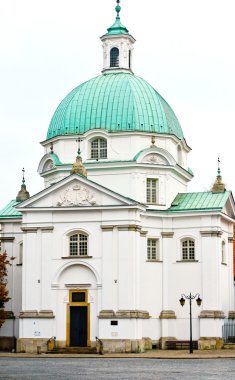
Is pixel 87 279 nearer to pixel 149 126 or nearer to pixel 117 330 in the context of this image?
pixel 117 330

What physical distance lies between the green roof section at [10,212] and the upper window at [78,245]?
277 inches

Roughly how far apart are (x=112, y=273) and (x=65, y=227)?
4658 millimetres

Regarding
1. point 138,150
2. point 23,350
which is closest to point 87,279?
point 23,350

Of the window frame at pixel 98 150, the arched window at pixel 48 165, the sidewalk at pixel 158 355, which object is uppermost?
the window frame at pixel 98 150

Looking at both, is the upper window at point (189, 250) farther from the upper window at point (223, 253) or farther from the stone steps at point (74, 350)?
the stone steps at point (74, 350)

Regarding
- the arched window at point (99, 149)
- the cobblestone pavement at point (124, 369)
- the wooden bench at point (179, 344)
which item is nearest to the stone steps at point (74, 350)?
the wooden bench at point (179, 344)

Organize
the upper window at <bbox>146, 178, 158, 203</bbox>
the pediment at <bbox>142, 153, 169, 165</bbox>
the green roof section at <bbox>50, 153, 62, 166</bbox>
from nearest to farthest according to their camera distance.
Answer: the pediment at <bbox>142, 153, 169, 165</bbox>, the upper window at <bbox>146, 178, 158, 203</bbox>, the green roof section at <bbox>50, 153, 62, 166</bbox>

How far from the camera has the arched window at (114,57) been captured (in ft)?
233

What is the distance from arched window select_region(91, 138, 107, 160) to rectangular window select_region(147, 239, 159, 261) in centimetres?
715

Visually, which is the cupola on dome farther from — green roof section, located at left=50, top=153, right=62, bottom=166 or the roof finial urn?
the roof finial urn

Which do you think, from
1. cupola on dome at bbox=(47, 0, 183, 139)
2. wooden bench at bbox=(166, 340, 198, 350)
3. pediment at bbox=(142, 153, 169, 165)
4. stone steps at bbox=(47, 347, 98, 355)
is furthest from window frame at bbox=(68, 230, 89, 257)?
wooden bench at bbox=(166, 340, 198, 350)

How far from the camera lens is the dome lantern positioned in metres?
70.8

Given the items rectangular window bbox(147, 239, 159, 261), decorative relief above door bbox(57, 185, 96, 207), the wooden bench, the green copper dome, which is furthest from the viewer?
the green copper dome

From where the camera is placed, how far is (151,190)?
66000 mm
